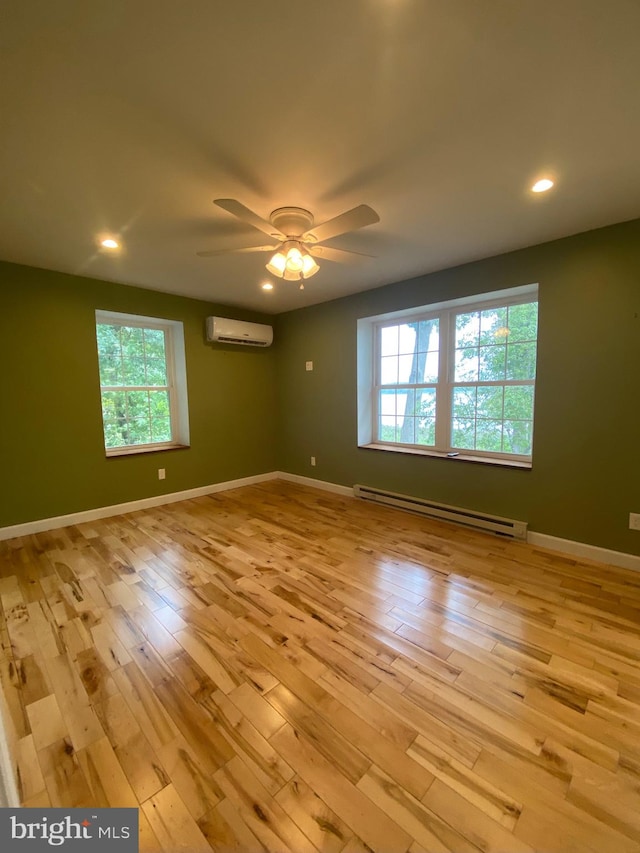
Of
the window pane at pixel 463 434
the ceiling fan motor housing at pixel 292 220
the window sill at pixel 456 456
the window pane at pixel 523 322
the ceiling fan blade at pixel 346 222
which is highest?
the ceiling fan motor housing at pixel 292 220

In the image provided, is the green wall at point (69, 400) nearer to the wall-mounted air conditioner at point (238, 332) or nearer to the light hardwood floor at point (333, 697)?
the wall-mounted air conditioner at point (238, 332)

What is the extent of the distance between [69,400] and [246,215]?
2.67m

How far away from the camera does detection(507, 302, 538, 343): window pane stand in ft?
9.61

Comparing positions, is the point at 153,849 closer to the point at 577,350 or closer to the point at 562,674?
the point at 562,674

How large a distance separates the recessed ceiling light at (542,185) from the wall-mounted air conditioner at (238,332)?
327 centimetres

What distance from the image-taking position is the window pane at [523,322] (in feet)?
9.61

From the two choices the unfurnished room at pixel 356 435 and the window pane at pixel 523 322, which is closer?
the unfurnished room at pixel 356 435

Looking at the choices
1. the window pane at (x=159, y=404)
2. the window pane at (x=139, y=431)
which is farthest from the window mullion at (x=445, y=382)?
the window pane at (x=139, y=431)

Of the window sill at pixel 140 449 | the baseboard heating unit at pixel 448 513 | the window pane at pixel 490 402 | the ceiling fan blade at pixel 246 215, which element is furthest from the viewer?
the window sill at pixel 140 449

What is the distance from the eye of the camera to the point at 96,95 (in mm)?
1315

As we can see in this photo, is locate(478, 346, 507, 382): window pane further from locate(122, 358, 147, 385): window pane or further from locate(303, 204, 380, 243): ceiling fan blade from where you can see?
locate(122, 358, 147, 385): window pane

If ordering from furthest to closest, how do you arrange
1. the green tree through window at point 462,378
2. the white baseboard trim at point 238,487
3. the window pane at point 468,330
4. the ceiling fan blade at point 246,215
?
the window pane at point 468,330, the green tree through window at point 462,378, the white baseboard trim at point 238,487, the ceiling fan blade at point 246,215

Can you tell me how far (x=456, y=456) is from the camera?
10.9 feet

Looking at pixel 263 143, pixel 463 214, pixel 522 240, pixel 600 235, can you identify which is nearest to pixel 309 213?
pixel 263 143
